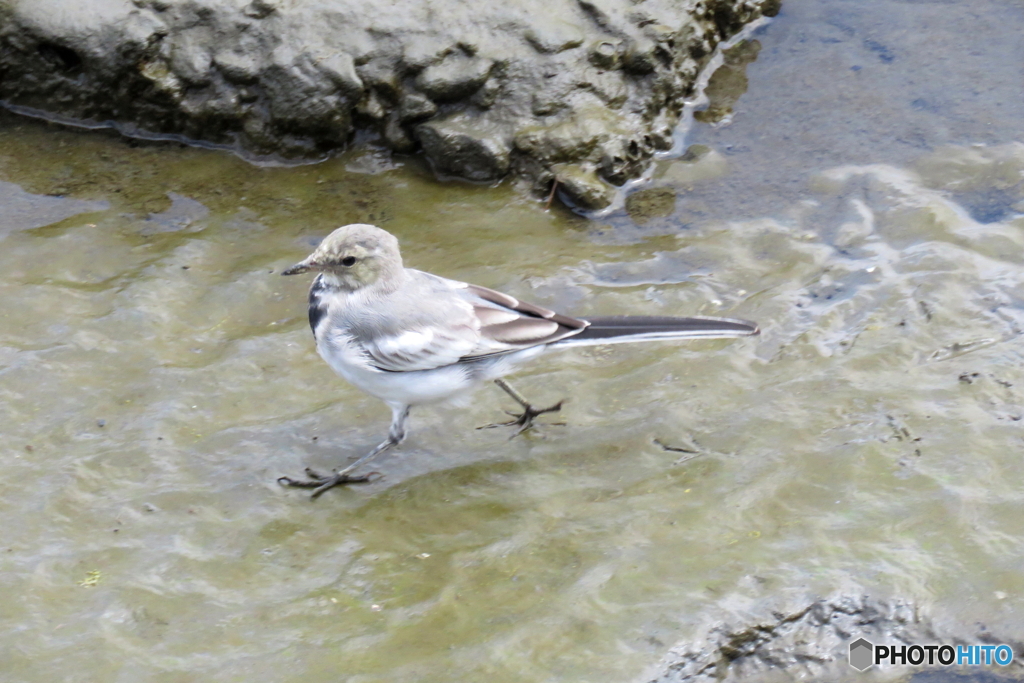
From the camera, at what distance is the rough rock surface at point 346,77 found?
684 cm

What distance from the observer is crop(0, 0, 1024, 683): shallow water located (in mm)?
4039

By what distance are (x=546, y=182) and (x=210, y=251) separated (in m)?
2.32

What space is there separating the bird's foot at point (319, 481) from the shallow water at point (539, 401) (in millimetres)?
71

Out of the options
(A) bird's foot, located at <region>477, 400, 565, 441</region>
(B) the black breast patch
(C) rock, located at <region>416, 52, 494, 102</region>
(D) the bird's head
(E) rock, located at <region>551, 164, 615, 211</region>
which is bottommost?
(A) bird's foot, located at <region>477, 400, 565, 441</region>

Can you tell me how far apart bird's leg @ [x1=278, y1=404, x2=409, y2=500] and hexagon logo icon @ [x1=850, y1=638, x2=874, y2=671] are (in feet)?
7.81

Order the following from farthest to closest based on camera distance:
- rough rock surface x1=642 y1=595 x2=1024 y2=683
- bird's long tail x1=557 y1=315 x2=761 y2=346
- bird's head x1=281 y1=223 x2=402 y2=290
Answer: bird's head x1=281 y1=223 x2=402 y2=290, bird's long tail x1=557 y1=315 x2=761 y2=346, rough rock surface x1=642 y1=595 x2=1024 y2=683

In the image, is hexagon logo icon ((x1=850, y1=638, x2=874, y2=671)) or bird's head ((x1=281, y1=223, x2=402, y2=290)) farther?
bird's head ((x1=281, y1=223, x2=402, y2=290))

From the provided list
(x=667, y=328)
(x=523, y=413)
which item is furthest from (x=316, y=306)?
(x=667, y=328)

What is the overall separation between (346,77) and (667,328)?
132 inches

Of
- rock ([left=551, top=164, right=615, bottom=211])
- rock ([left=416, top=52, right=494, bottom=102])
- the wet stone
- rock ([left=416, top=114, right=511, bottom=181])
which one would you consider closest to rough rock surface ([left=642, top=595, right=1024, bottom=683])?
the wet stone

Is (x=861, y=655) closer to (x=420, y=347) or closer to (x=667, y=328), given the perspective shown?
(x=667, y=328)

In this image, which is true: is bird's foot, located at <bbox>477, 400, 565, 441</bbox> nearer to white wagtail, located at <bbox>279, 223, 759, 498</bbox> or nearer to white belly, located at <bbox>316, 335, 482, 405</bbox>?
white wagtail, located at <bbox>279, 223, 759, 498</bbox>

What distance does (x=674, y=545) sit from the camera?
4.35 m

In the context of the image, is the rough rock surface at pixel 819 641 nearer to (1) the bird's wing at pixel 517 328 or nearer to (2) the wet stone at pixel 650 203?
(1) the bird's wing at pixel 517 328
